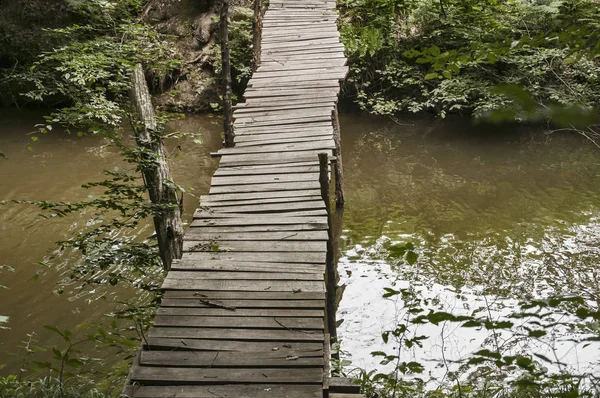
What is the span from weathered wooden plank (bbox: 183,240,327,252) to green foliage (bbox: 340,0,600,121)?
7.06m

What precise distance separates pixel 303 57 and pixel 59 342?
5.53 metres

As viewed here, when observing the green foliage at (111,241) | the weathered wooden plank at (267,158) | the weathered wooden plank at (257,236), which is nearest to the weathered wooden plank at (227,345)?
the green foliage at (111,241)

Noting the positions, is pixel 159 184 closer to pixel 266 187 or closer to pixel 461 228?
pixel 266 187

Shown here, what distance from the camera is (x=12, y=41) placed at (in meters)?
14.0

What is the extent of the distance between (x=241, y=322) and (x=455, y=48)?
34.8 feet

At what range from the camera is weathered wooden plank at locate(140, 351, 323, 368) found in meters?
3.91

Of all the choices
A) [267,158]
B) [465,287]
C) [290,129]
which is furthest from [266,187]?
[465,287]

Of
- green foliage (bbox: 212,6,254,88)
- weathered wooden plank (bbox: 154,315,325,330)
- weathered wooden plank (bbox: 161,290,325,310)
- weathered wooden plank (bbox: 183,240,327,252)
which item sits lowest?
green foliage (bbox: 212,6,254,88)

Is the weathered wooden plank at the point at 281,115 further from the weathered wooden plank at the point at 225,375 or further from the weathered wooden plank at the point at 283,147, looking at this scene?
the weathered wooden plank at the point at 225,375

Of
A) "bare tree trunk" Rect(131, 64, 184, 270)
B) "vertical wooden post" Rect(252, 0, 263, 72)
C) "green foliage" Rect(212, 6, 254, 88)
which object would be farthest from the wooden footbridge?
"green foliage" Rect(212, 6, 254, 88)

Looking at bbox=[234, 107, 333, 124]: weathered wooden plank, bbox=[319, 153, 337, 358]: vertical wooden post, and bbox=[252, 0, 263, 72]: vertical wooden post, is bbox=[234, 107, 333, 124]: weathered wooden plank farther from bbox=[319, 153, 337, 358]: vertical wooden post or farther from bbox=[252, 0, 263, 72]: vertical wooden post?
bbox=[319, 153, 337, 358]: vertical wooden post

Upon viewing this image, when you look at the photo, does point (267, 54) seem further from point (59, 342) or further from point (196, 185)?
point (59, 342)

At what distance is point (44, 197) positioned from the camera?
10.2 m

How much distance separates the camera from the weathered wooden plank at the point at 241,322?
4281 millimetres
